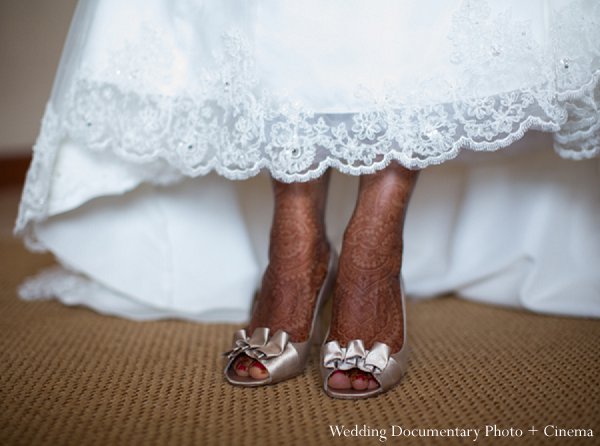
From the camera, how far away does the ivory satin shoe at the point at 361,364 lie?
0.73m

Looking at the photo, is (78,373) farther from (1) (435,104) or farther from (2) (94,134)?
(1) (435,104)

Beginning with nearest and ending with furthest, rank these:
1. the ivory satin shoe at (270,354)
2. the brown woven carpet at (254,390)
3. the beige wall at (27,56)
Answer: the brown woven carpet at (254,390) < the ivory satin shoe at (270,354) < the beige wall at (27,56)

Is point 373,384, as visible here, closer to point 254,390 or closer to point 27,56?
point 254,390

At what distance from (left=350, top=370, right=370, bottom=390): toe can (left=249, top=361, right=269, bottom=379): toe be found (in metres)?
0.11

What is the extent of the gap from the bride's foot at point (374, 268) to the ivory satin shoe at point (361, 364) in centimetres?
3

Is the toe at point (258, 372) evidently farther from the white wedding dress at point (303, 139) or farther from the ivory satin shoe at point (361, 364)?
the white wedding dress at point (303, 139)

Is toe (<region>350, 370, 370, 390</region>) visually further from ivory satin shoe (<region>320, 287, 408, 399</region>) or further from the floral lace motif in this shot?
the floral lace motif

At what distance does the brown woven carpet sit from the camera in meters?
0.66

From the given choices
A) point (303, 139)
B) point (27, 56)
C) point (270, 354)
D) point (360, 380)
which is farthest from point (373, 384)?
point (27, 56)

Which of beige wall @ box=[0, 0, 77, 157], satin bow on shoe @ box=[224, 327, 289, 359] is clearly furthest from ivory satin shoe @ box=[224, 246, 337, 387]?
beige wall @ box=[0, 0, 77, 157]

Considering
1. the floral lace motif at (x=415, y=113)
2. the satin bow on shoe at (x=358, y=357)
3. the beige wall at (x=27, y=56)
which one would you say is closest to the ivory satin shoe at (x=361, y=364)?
the satin bow on shoe at (x=358, y=357)

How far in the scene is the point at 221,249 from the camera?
1103mm

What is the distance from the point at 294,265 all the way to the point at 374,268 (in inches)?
4.4

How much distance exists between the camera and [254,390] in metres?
0.76
